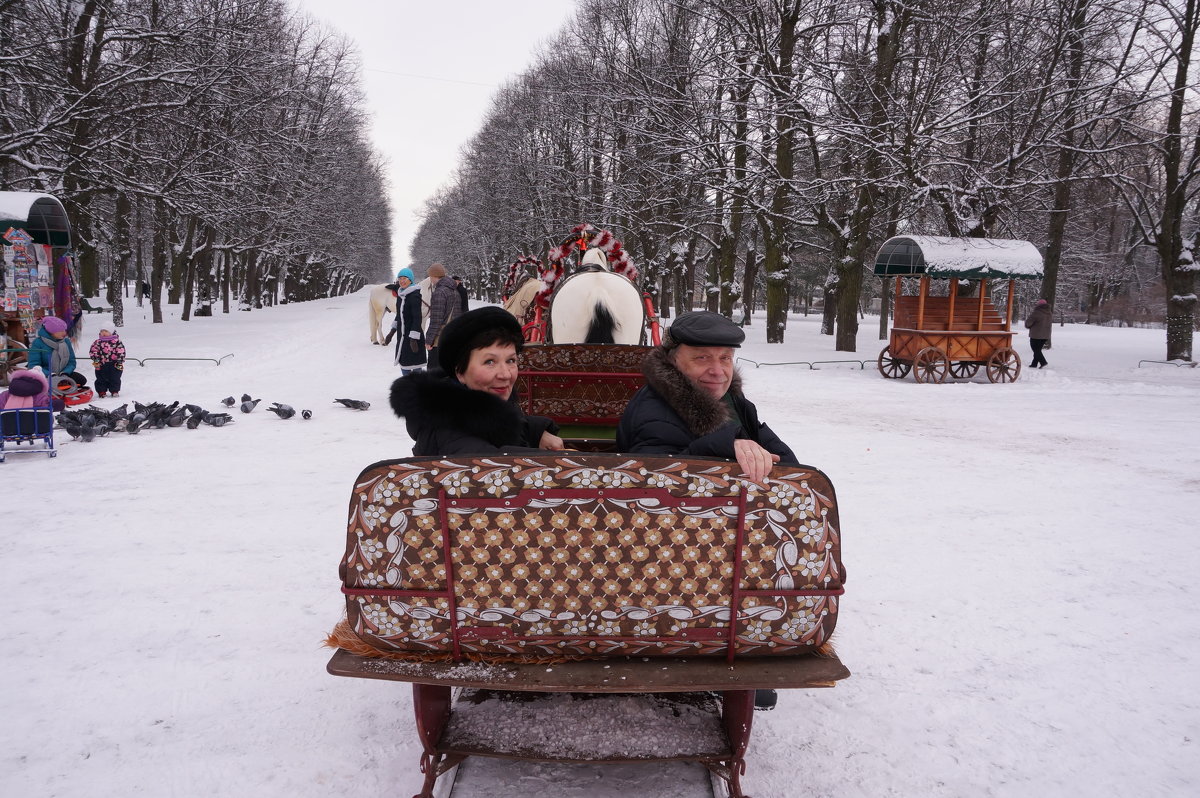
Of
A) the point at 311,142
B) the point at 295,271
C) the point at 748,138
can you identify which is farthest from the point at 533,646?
the point at 295,271

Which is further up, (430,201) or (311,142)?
(430,201)

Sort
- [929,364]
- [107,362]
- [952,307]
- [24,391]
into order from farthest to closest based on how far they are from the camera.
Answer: [929,364] < [952,307] < [107,362] < [24,391]

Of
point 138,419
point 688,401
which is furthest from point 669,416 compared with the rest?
point 138,419

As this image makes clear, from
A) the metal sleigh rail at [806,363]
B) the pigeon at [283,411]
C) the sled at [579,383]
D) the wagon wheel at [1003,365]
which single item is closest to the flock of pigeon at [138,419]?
the pigeon at [283,411]

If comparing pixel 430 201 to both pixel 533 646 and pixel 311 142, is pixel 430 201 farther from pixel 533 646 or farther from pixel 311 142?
pixel 533 646

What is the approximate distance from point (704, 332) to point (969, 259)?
13.1 m

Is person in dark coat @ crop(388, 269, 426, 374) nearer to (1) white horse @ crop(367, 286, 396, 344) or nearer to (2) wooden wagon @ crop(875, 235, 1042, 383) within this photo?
(1) white horse @ crop(367, 286, 396, 344)

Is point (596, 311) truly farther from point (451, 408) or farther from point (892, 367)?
point (892, 367)

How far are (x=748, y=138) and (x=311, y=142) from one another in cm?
2192

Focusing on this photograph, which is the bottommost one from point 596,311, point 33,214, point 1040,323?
point 596,311

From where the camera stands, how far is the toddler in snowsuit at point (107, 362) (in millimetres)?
10859

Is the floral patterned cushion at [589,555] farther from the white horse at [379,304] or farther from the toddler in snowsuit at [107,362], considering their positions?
the white horse at [379,304]

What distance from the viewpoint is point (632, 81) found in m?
21.6

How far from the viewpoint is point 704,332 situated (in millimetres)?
2906
